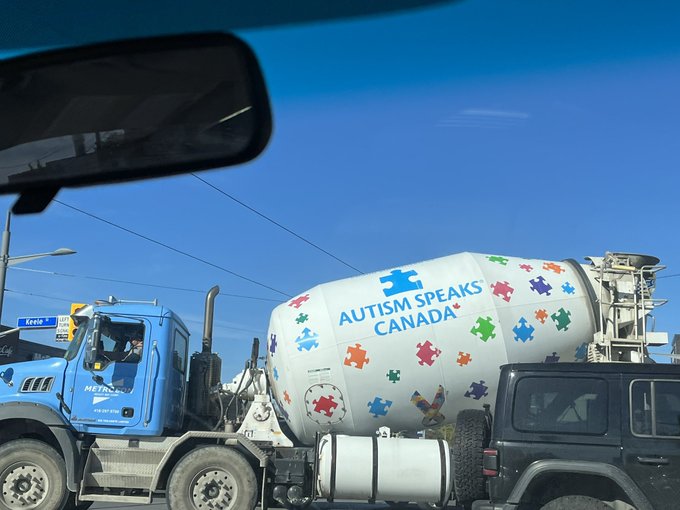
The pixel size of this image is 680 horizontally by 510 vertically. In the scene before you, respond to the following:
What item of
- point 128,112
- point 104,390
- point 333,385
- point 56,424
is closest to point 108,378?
point 104,390

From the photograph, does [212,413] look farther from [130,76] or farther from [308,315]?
[130,76]

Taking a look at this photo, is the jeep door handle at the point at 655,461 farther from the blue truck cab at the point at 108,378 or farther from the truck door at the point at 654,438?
the blue truck cab at the point at 108,378

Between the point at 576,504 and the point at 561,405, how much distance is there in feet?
2.96

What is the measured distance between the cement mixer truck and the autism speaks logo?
2 centimetres

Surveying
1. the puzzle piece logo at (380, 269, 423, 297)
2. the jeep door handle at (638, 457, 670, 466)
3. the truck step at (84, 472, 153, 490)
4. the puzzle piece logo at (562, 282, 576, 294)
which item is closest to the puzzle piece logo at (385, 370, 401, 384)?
the puzzle piece logo at (380, 269, 423, 297)

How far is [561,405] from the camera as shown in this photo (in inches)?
275

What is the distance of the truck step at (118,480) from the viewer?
378 inches

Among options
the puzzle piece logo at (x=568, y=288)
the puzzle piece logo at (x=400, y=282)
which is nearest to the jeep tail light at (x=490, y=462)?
the puzzle piece logo at (x=400, y=282)

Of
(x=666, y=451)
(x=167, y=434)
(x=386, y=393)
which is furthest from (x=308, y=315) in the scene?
(x=666, y=451)

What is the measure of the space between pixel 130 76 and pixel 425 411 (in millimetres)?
7031

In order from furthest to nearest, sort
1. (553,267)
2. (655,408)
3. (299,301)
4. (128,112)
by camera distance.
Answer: (299,301) < (553,267) < (655,408) < (128,112)

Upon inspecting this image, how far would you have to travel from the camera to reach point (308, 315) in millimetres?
9297

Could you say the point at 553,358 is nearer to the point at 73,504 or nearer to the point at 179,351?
the point at 179,351

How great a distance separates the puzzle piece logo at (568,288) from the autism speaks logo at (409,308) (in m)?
1.10
